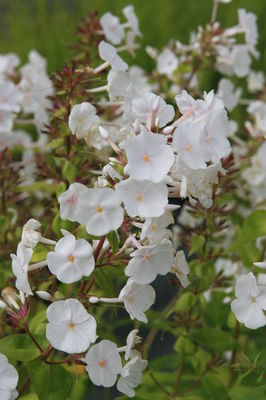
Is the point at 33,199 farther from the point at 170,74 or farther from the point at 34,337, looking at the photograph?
the point at 34,337

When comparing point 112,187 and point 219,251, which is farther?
point 219,251

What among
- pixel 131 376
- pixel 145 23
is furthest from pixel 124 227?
pixel 145 23

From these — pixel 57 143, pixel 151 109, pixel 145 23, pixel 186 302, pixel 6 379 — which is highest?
pixel 151 109

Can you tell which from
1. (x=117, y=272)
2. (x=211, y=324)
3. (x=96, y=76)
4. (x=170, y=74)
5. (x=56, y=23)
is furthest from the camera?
(x=56, y=23)

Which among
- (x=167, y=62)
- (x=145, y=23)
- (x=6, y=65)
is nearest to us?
(x=6, y=65)

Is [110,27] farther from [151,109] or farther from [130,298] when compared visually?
[130,298]

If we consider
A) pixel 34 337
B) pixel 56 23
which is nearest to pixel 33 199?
pixel 34 337
